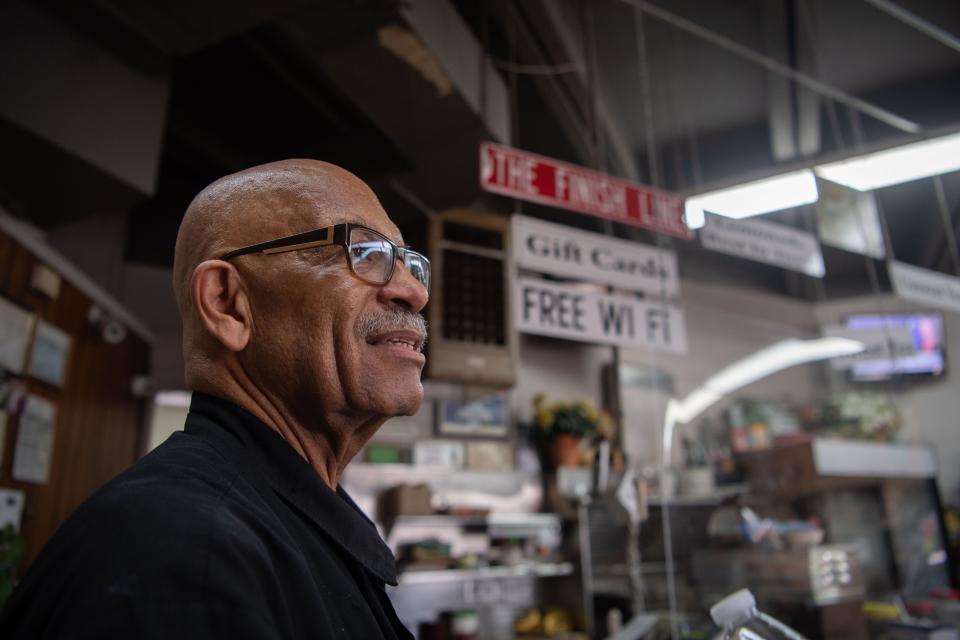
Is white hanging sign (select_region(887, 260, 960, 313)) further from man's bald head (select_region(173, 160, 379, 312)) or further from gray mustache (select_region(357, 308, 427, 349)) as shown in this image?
man's bald head (select_region(173, 160, 379, 312))

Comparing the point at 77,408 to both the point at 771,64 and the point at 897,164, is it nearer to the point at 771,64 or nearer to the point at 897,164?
the point at 771,64

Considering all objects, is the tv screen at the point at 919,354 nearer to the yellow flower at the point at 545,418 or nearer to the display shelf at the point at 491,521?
the yellow flower at the point at 545,418

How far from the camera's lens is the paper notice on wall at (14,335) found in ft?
8.81

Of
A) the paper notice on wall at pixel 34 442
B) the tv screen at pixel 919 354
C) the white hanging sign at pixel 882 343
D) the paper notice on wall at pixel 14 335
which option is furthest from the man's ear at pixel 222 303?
the tv screen at pixel 919 354

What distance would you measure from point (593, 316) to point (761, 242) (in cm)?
97

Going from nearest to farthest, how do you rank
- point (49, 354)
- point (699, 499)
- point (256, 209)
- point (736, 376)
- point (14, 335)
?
point (256, 209)
point (14, 335)
point (49, 354)
point (699, 499)
point (736, 376)

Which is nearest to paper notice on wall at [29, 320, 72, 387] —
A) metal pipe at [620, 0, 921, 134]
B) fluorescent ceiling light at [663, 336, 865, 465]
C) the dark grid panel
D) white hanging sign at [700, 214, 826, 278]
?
the dark grid panel

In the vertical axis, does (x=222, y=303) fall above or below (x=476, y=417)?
below

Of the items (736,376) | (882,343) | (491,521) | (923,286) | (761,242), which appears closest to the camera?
(761,242)

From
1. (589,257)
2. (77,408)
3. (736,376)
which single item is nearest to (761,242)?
(589,257)

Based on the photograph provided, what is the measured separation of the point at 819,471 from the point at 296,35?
3577 mm

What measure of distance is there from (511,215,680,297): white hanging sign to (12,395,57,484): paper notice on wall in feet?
7.36

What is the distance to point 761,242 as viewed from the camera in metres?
3.30

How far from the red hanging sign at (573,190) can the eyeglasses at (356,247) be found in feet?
5.55
